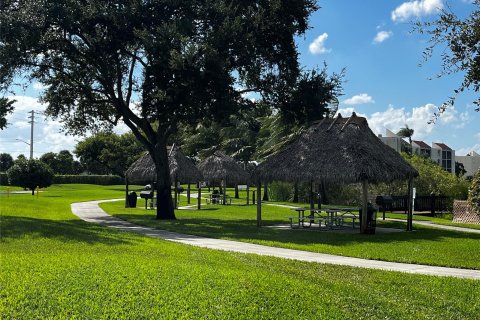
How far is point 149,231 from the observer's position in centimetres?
1988

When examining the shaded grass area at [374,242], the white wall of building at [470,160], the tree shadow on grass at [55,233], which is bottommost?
the shaded grass area at [374,242]

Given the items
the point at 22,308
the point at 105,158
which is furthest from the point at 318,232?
the point at 105,158

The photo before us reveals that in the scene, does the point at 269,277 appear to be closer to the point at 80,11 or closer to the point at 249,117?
the point at 80,11

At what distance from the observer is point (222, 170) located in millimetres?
43688

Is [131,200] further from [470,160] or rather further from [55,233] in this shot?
[470,160]

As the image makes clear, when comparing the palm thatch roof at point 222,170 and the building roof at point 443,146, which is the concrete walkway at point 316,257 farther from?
the building roof at point 443,146

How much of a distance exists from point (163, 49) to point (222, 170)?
22237mm

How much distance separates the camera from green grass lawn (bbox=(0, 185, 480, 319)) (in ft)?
24.2

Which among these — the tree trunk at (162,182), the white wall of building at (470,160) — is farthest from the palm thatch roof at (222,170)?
the white wall of building at (470,160)

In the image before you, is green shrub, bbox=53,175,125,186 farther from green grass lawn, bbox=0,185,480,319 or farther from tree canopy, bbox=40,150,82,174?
green grass lawn, bbox=0,185,480,319

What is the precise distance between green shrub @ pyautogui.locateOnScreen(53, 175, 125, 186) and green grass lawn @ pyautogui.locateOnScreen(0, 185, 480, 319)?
72.4 meters

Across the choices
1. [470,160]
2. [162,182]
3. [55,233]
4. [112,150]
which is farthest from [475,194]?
[470,160]

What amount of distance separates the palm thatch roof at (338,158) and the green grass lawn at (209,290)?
8.88m

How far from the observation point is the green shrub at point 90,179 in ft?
265
